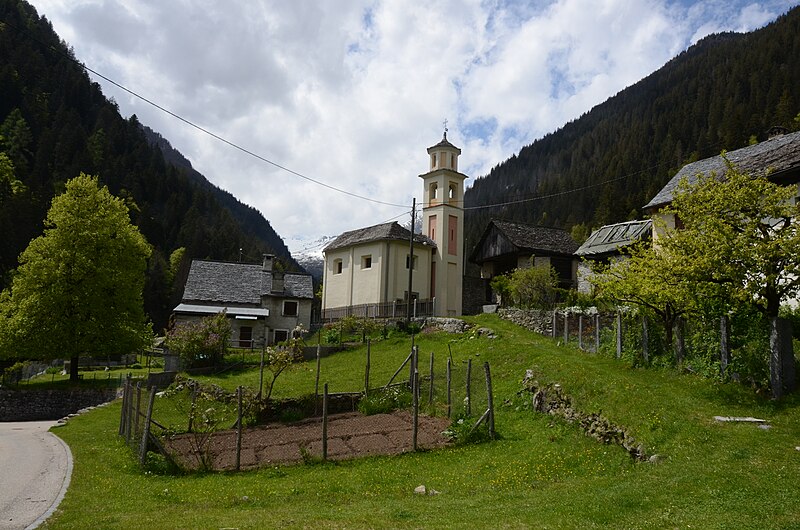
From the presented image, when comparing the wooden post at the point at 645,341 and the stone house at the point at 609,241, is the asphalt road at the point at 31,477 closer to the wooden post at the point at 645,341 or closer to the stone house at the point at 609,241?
the wooden post at the point at 645,341

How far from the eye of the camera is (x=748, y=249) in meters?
14.1

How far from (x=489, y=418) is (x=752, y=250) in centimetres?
800

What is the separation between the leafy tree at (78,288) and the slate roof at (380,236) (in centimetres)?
1883

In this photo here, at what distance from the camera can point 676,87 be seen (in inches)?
4926

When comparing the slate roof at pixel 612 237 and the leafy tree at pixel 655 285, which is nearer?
the leafy tree at pixel 655 285

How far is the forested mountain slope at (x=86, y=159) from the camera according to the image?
8488 cm

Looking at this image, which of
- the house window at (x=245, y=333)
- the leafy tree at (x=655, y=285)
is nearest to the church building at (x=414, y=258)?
the house window at (x=245, y=333)

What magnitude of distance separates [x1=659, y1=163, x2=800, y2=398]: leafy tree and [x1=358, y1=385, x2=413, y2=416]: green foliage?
10.7 m

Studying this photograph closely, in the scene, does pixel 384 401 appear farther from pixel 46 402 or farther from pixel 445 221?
pixel 445 221

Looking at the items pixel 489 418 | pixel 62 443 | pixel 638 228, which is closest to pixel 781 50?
pixel 638 228

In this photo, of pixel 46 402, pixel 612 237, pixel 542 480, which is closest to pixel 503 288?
pixel 612 237

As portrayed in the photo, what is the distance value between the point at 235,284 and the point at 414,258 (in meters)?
15.7

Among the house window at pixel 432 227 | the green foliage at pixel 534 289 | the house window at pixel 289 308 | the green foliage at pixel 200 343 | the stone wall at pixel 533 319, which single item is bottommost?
the green foliage at pixel 200 343

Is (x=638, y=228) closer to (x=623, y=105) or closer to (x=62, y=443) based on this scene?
(x=62, y=443)
